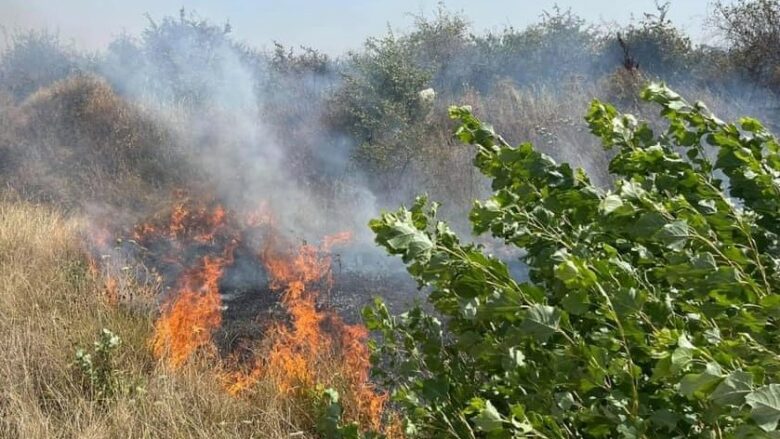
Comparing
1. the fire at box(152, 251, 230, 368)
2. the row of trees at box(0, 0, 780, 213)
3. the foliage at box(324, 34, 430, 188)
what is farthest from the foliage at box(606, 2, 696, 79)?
the fire at box(152, 251, 230, 368)

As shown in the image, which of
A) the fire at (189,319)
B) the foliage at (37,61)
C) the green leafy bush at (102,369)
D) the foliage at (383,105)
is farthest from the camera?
the foliage at (37,61)

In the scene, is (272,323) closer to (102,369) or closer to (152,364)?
(152,364)

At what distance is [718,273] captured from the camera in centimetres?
104

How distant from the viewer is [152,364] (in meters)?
3.51

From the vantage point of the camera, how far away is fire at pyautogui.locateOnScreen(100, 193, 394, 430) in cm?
318

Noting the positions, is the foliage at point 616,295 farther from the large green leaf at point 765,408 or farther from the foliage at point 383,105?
the foliage at point 383,105

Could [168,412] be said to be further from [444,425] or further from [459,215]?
[459,215]

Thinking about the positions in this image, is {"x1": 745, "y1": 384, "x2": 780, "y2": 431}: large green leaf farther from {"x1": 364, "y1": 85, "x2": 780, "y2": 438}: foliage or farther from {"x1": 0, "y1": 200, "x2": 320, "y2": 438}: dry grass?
{"x1": 0, "y1": 200, "x2": 320, "y2": 438}: dry grass

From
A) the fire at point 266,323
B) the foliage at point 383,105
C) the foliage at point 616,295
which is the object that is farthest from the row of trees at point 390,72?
the foliage at point 616,295

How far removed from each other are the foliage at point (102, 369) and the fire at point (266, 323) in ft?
0.87

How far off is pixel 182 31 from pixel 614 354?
14283 millimetres

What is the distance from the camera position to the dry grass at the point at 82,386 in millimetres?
2738

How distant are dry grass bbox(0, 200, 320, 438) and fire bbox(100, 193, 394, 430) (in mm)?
134

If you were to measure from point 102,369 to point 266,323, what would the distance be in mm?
1456
